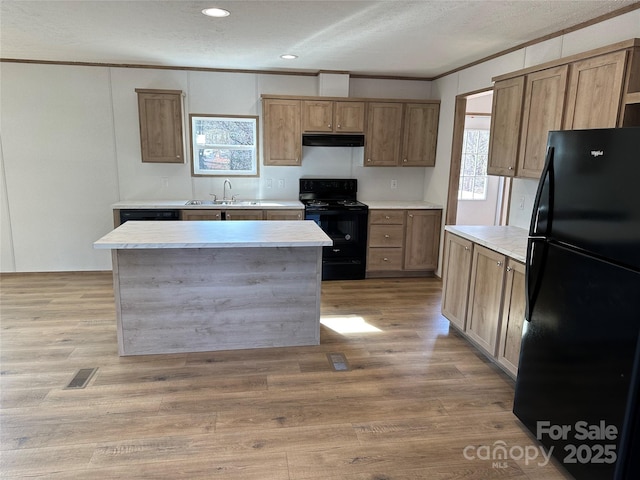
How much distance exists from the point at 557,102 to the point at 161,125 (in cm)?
406

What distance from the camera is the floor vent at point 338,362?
3000mm

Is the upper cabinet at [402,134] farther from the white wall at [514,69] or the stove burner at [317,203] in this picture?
the stove burner at [317,203]

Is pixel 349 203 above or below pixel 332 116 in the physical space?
below

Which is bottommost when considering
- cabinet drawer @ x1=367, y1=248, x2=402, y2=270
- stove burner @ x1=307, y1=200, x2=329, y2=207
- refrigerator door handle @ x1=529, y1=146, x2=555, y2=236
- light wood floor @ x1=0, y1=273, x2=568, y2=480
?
light wood floor @ x1=0, y1=273, x2=568, y2=480

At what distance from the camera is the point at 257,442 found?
87.4 inches

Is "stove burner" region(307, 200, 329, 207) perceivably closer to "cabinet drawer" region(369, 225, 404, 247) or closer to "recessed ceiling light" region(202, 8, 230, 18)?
"cabinet drawer" region(369, 225, 404, 247)

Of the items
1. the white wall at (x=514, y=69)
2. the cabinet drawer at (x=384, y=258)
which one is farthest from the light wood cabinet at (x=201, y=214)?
the white wall at (x=514, y=69)

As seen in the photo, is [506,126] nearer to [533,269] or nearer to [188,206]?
[533,269]

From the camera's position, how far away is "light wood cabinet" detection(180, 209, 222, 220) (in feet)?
15.6

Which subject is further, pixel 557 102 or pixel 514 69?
pixel 514 69

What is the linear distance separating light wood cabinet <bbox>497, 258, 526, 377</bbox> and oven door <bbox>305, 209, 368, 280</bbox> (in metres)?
2.42

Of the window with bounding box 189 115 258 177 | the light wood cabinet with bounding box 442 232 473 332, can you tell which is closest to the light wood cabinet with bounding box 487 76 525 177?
the light wood cabinet with bounding box 442 232 473 332

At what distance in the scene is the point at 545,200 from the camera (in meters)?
2.18

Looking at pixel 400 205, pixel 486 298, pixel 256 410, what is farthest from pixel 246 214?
pixel 486 298
